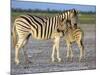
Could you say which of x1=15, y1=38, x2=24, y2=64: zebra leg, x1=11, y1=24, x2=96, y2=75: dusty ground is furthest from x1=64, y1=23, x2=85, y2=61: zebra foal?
x1=15, y1=38, x2=24, y2=64: zebra leg

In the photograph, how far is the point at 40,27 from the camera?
8.72 ft

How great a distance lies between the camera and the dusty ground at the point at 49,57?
256 cm

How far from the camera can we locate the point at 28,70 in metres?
2.57

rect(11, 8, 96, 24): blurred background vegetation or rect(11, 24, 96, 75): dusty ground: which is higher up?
rect(11, 8, 96, 24): blurred background vegetation

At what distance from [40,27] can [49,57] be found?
355 millimetres

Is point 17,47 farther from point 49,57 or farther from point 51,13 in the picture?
point 51,13

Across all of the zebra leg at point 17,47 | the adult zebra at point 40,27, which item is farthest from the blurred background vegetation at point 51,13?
the zebra leg at point 17,47

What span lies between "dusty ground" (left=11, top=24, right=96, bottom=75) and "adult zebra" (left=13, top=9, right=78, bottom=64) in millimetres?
59

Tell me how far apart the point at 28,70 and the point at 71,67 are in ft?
1.73

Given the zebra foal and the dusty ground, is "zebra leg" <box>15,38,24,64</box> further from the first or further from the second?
the zebra foal

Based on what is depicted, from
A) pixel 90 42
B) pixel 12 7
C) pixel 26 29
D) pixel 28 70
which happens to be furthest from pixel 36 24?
pixel 90 42

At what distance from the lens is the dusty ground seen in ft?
8.39

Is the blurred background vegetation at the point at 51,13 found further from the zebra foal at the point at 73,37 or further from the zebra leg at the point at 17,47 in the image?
the zebra leg at the point at 17,47
